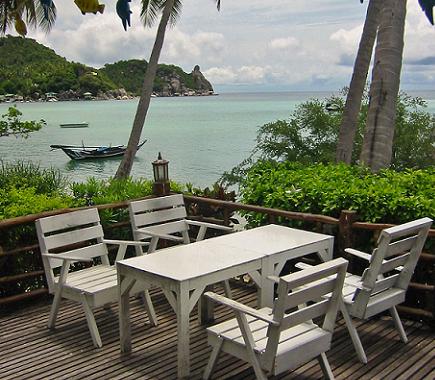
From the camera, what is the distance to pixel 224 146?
4425 centimetres

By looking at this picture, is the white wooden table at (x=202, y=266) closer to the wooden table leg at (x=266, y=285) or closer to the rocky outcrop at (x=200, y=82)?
the wooden table leg at (x=266, y=285)

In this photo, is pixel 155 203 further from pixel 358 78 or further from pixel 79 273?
pixel 358 78

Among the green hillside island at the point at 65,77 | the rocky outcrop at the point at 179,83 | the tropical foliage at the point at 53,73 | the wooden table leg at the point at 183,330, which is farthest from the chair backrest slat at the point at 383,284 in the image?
the rocky outcrop at the point at 179,83

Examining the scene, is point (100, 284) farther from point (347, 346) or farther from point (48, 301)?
point (347, 346)

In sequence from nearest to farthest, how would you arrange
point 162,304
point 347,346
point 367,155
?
point 347,346, point 162,304, point 367,155

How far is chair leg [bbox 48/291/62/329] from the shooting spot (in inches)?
176

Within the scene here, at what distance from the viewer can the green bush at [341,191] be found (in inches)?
182

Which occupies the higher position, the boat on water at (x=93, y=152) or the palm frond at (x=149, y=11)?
the palm frond at (x=149, y=11)

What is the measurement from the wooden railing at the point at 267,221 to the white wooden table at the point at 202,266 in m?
0.35

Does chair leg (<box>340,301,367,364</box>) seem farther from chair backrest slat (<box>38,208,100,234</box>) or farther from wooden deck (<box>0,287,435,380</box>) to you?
chair backrest slat (<box>38,208,100,234</box>)

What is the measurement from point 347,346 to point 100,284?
1910 mm

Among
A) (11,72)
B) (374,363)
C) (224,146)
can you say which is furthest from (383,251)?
(11,72)

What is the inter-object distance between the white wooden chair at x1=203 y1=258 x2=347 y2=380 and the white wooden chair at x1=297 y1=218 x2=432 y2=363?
449 mm

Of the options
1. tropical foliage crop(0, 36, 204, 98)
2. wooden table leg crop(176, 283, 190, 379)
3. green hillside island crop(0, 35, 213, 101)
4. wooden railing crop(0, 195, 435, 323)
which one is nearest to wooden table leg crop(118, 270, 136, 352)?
wooden table leg crop(176, 283, 190, 379)
